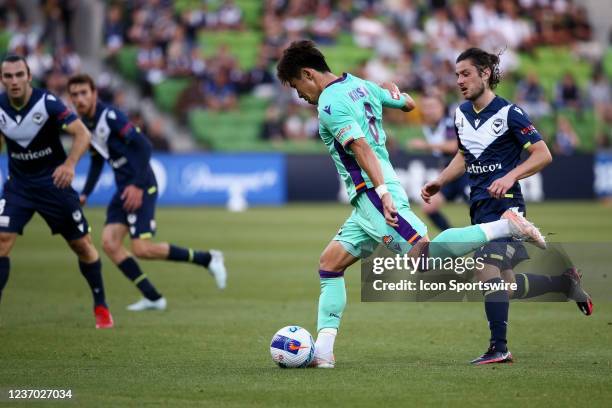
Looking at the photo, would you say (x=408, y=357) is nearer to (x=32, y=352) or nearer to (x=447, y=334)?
(x=447, y=334)

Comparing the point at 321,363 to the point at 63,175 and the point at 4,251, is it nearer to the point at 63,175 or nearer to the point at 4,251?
the point at 63,175

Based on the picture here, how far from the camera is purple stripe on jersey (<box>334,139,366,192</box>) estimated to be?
7.38m

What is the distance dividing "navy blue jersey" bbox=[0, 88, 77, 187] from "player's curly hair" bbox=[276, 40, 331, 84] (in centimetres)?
302

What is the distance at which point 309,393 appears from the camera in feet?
21.3

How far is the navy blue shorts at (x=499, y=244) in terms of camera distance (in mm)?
7676

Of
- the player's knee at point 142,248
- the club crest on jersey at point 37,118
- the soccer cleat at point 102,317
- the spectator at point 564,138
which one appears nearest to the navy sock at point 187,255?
the player's knee at point 142,248

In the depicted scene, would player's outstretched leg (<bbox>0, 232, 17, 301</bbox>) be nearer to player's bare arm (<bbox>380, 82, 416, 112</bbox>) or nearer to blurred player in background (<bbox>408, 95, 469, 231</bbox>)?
player's bare arm (<bbox>380, 82, 416, 112</bbox>)

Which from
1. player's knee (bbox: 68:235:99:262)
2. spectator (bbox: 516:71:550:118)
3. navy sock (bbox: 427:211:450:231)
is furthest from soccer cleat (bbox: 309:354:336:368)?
spectator (bbox: 516:71:550:118)

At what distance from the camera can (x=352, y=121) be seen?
280 inches

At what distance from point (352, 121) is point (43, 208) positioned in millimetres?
3881

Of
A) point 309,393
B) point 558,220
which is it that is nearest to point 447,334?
point 309,393

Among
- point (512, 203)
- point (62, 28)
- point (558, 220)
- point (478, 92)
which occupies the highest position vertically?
point (62, 28)

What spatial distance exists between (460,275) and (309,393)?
192 cm

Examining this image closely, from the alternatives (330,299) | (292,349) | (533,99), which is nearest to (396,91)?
(330,299)
